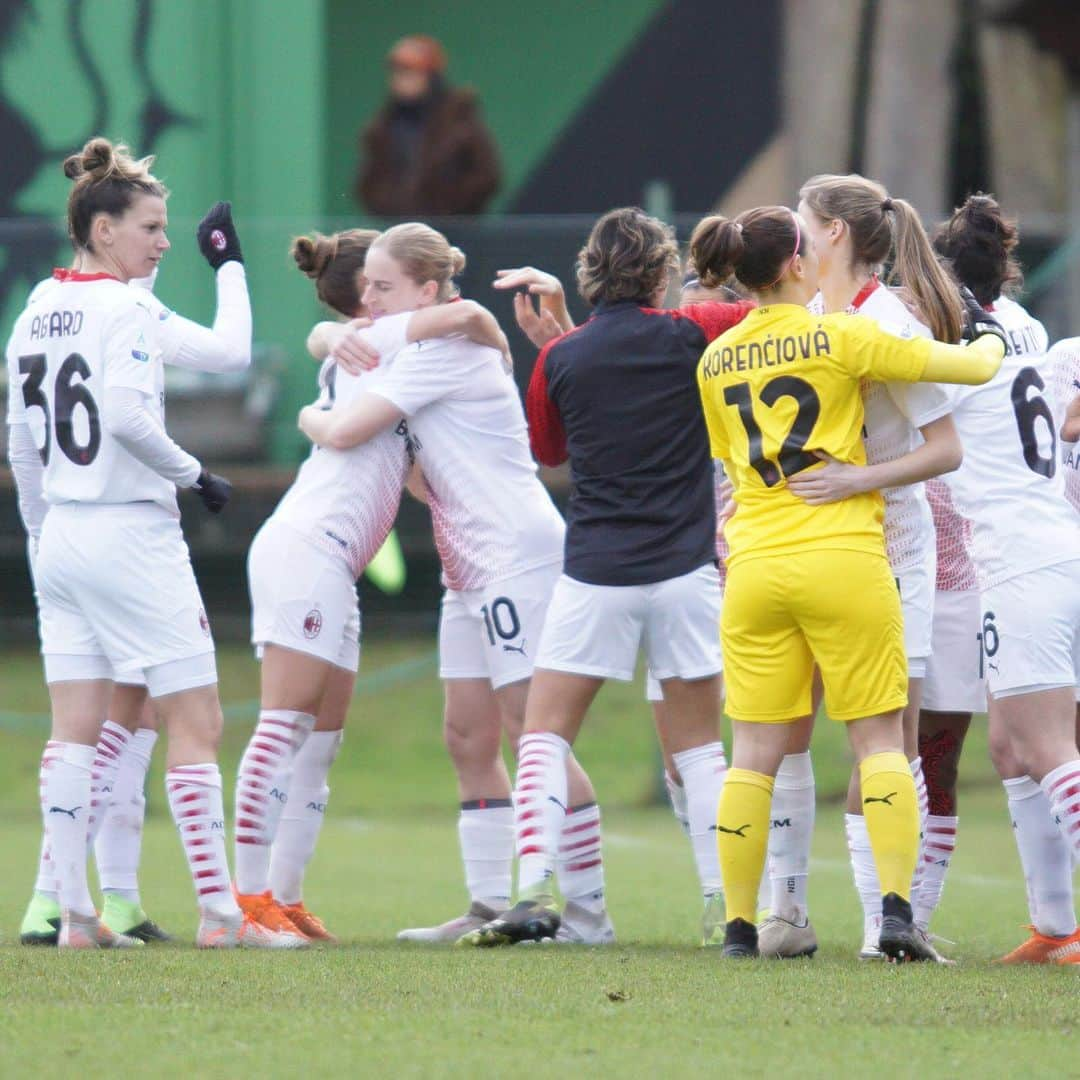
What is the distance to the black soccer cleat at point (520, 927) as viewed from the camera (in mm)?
5832

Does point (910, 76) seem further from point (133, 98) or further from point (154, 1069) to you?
point (154, 1069)

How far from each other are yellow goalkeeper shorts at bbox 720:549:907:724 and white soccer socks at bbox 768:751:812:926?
46 cm

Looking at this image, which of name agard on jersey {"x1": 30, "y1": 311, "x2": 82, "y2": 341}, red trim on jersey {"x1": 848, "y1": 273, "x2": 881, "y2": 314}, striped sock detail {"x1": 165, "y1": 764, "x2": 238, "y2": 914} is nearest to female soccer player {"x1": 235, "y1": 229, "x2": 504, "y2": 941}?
striped sock detail {"x1": 165, "y1": 764, "x2": 238, "y2": 914}

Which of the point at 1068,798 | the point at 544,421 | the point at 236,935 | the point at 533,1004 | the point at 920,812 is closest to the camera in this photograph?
the point at 533,1004

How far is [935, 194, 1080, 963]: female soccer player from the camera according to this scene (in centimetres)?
561

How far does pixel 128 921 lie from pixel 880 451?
262cm

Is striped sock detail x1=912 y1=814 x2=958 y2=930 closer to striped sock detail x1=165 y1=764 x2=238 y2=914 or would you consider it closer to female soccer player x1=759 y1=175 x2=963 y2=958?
female soccer player x1=759 y1=175 x2=963 y2=958

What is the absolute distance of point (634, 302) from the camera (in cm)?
595

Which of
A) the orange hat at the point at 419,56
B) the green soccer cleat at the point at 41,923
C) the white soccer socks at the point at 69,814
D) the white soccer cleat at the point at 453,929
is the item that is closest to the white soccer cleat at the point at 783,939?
the white soccer cleat at the point at 453,929

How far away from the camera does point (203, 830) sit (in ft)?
19.4

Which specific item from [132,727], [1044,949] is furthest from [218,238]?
[1044,949]

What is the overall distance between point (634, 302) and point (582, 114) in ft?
37.9

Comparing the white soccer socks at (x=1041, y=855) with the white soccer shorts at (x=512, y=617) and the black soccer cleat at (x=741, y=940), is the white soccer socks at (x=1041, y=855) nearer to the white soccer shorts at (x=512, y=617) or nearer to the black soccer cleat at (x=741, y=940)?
the black soccer cleat at (x=741, y=940)

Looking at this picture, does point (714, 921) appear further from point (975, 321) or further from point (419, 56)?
point (419, 56)
